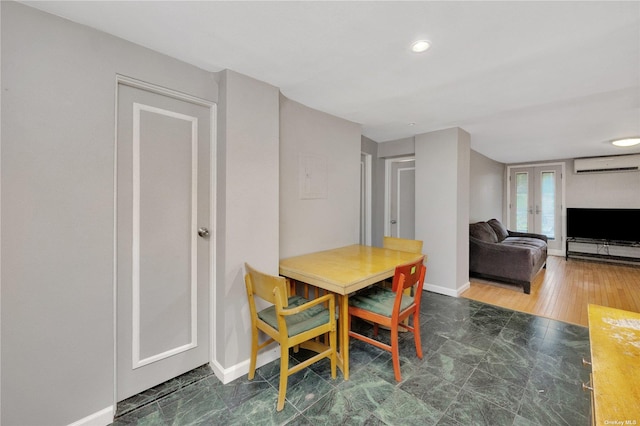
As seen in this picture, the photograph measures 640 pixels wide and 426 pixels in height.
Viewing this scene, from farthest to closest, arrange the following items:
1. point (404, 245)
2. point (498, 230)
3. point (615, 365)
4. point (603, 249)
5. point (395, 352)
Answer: point (603, 249) < point (498, 230) < point (404, 245) < point (395, 352) < point (615, 365)

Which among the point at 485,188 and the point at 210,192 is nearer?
the point at 210,192

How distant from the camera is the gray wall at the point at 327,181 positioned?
2584mm

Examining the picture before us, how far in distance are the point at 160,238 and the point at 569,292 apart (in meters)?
5.16

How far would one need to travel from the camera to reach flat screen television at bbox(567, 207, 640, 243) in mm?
5352

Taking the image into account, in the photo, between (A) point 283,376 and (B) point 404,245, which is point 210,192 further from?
(B) point 404,245

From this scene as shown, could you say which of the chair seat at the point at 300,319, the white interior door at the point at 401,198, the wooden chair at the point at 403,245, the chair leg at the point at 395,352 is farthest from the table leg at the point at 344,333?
the white interior door at the point at 401,198

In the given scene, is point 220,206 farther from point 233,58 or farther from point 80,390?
point 80,390

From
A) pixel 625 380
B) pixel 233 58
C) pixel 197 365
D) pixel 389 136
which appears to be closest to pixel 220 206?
pixel 233 58

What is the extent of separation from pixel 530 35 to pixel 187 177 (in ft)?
7.79

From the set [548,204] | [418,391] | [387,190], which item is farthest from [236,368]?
[548,204]

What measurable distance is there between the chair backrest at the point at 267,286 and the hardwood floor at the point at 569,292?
3033 mm

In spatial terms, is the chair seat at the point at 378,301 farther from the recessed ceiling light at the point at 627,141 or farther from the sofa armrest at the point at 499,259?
the recessed ceiling light at the point at 627,141

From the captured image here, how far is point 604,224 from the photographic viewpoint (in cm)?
562

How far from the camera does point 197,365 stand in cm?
204
